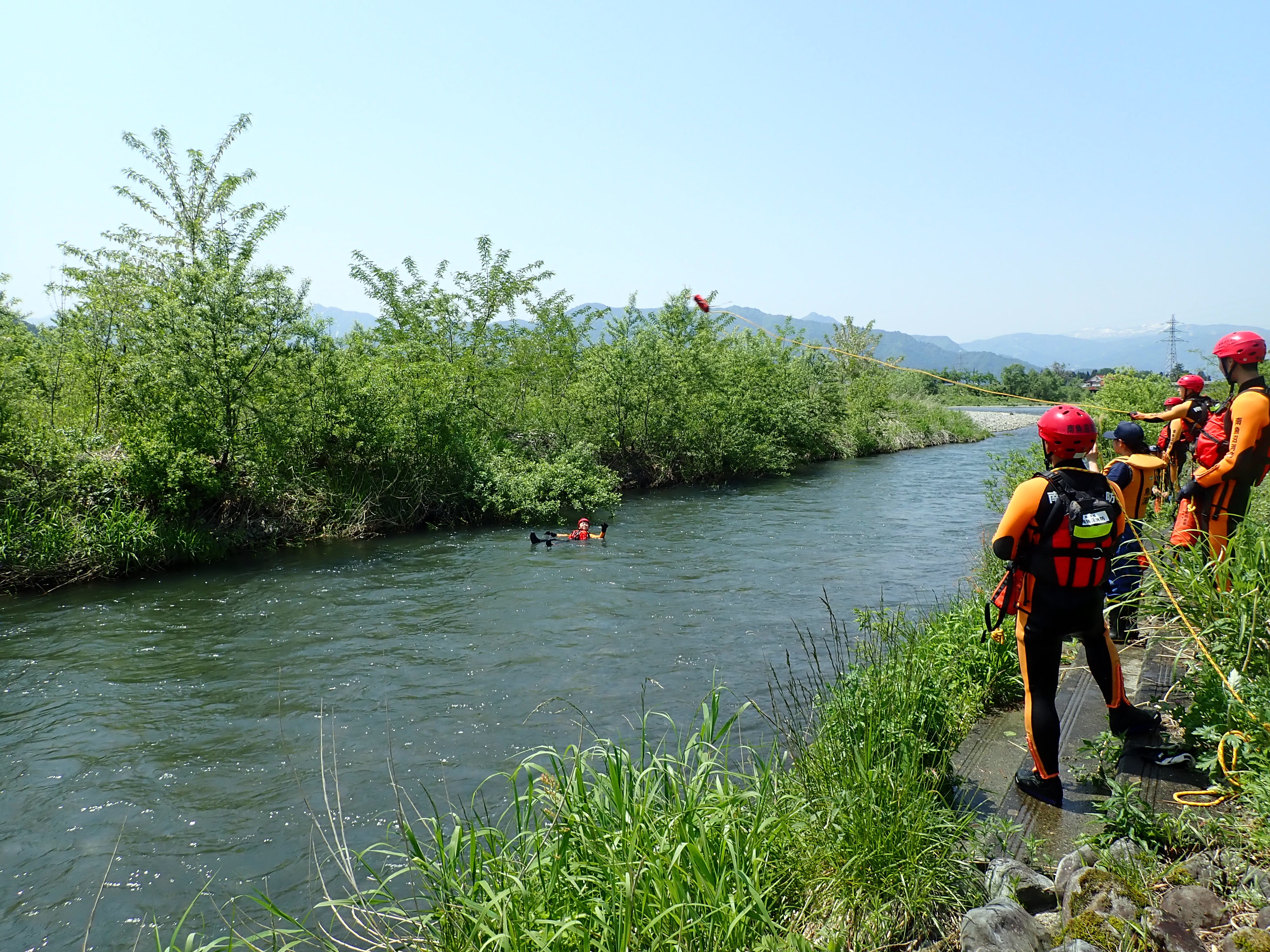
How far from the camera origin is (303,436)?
664 inches

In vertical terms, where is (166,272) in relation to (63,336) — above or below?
above

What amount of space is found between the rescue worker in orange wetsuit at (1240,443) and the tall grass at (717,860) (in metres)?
2.77

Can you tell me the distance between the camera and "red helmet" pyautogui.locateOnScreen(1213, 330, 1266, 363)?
555 centimetres

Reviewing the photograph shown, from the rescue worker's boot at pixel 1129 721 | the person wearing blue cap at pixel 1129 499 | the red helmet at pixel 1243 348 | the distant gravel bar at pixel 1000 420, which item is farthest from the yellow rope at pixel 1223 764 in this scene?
the distant gravel bar at pixel 1000 420

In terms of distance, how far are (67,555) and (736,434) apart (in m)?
18.8

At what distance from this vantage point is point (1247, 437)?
18.6 feet

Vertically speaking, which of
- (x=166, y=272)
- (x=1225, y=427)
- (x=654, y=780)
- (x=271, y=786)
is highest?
(x=166, y=272)

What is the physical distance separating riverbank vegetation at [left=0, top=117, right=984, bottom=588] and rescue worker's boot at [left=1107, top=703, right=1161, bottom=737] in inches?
568

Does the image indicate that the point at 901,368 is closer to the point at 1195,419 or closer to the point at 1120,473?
the point at 1195,419

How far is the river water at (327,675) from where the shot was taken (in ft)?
19.0

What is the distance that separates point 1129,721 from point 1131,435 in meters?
2.89

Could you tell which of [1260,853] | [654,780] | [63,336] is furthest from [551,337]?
[1260,853]

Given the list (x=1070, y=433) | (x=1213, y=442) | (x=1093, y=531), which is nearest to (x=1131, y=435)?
(x=1213, y=442)

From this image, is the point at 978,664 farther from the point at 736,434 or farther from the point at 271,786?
the point at 736,434
